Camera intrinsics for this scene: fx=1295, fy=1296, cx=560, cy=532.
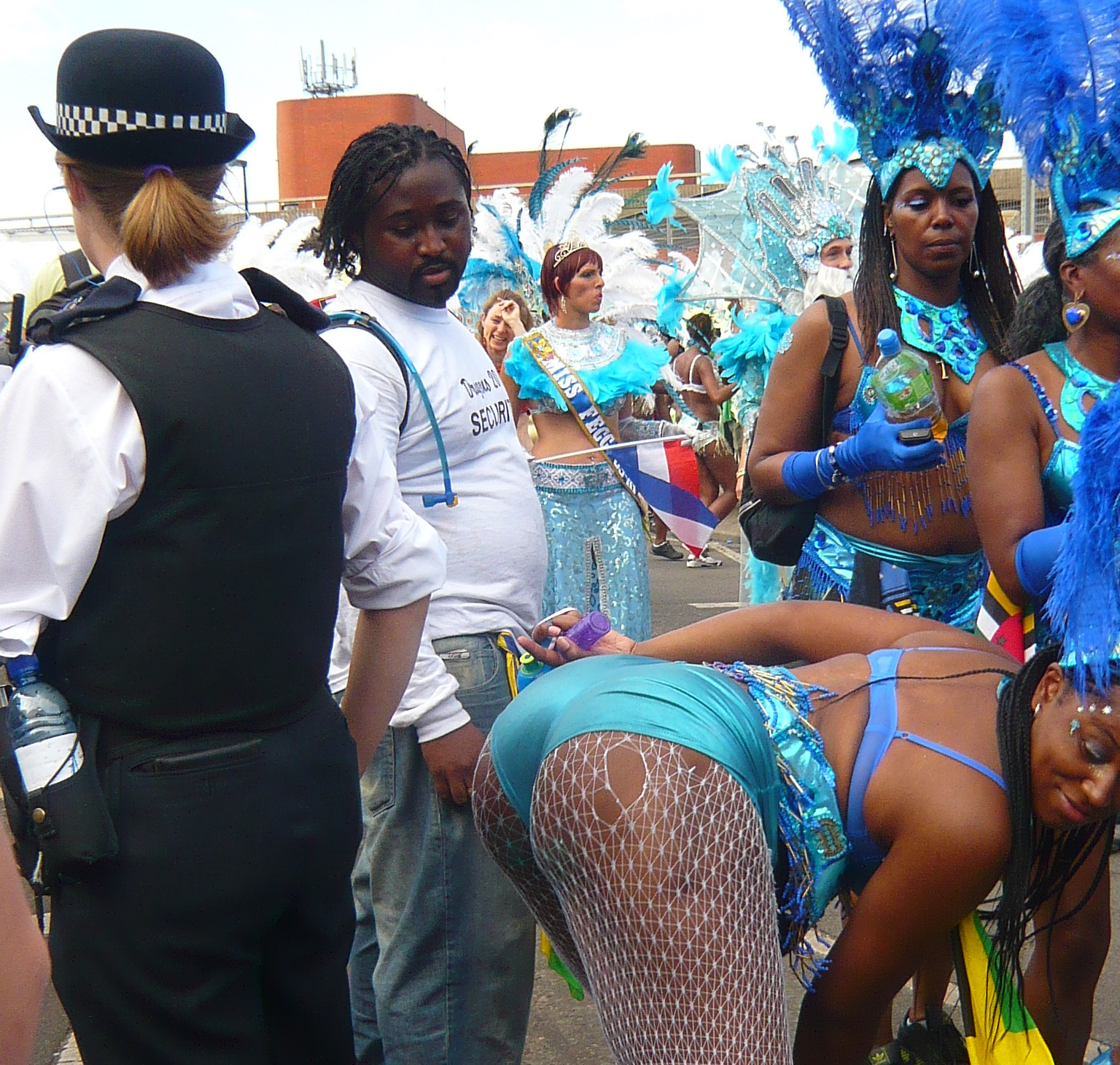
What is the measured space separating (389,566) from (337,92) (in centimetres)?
4276

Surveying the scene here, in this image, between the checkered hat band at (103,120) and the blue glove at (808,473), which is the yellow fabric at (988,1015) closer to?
the blue glove at (808,473)

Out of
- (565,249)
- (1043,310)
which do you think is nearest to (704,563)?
(565,249)

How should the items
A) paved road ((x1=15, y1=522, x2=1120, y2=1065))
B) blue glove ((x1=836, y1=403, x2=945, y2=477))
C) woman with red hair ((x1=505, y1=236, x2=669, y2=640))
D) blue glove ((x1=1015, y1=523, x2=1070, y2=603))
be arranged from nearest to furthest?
blue glove ((x1=1015, y1=523, x2=1070, y2=603)) < blue glove ((x1=836, y1=403, x2=945, y2=477)) < paved road ((x1=15, y1=522, x2=1120, y2=1065)) < woman with red hair ((x1=505, y1=236, x2=669, y2=640))

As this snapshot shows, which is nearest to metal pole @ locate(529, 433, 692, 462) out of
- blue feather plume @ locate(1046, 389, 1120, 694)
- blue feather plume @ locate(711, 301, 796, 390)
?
blue feather plume @ locate(711, 301, 796, 390)

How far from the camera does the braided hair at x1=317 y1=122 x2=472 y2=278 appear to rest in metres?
2.33

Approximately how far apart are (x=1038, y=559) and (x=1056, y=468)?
0.69ft

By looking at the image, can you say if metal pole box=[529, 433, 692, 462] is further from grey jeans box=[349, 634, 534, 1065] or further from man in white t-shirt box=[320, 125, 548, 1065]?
grey jeans box=[349, 634, 534, 1065]

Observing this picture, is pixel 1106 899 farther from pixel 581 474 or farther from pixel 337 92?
pixel 337 92

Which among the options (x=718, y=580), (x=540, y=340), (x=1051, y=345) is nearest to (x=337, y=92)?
(x=718, y=580)

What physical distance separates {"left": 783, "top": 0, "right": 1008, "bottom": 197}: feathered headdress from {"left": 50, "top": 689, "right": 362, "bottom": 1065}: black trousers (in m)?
1.86

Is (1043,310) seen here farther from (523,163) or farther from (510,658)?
(523,163)

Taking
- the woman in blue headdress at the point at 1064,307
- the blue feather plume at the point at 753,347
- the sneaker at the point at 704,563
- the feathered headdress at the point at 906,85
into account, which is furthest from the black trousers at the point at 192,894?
the sneaker at the point at 704,563

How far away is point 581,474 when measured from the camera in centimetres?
473

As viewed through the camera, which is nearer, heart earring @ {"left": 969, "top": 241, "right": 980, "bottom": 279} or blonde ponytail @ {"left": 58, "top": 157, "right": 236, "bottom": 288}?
blonde ponytail @ {"left": 58, "top": 157, "right": 236, "bottom": 288}
